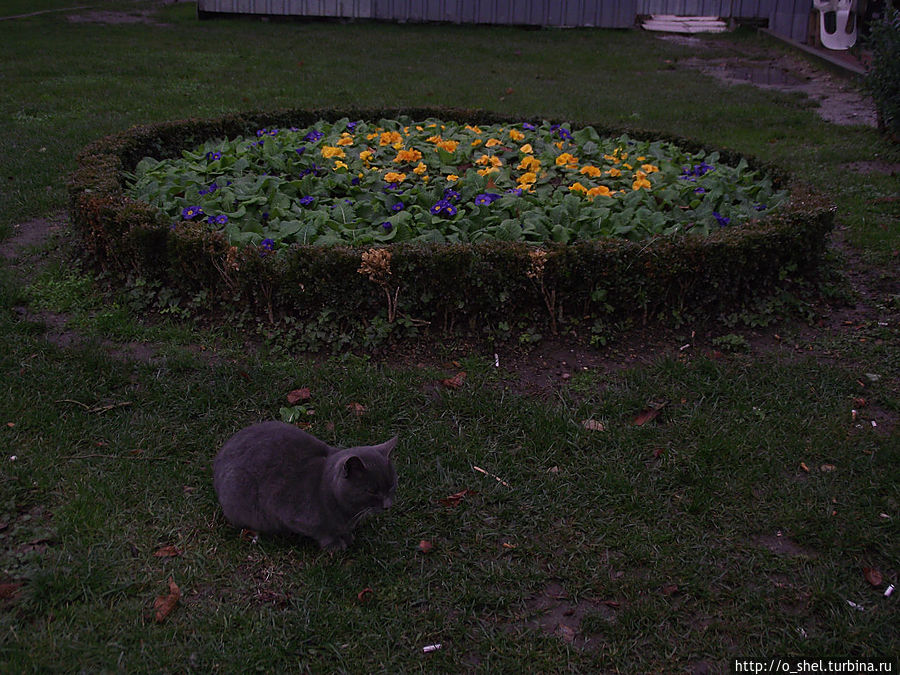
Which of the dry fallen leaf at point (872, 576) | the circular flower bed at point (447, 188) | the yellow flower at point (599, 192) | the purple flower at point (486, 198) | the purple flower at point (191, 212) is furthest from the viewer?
the yellow flower at point (599, 192)

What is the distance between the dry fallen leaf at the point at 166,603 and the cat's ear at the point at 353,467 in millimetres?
735

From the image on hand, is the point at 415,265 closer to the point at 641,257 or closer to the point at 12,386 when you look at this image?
the point at 641,257

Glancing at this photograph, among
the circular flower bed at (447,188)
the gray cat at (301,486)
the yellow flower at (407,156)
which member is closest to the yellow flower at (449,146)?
the circular flower bed at (447,188)

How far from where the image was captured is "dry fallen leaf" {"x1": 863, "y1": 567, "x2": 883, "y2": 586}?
2.79 metres

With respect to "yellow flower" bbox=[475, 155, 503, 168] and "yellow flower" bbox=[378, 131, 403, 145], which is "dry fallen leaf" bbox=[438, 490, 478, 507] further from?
"yellow flower" bbox=[378, 131, 403, 145]

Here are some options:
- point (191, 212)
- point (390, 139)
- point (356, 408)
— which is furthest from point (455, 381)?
point (390, 139)

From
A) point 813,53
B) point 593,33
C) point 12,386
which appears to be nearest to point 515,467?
point 12,386

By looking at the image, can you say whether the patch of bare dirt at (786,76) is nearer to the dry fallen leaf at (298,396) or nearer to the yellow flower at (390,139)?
the yellow flower at (390,139)

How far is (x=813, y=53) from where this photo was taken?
1307 cm

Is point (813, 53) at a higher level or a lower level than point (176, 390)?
higher

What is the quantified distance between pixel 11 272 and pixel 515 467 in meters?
3.81

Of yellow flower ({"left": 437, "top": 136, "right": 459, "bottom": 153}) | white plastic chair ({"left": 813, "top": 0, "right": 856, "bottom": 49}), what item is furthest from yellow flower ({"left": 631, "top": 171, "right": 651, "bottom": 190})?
white plastic chair ({"left": 813, "top": 0, "right": 856, "bottom": 49})

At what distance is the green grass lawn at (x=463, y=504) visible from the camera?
2.56 meters

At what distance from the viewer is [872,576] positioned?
2805 millimetres
